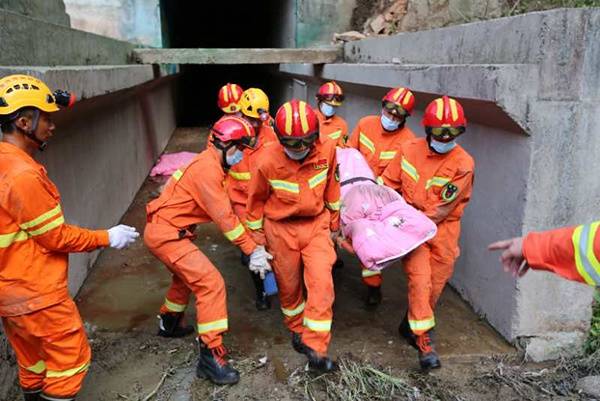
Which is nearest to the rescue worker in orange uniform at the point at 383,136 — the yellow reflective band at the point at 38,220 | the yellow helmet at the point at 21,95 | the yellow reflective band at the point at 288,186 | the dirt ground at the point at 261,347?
the dirt ground at the point at 261,347

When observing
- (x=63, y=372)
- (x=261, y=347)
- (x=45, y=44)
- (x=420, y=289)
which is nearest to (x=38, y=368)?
(x=63, y=372)

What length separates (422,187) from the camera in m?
3.94

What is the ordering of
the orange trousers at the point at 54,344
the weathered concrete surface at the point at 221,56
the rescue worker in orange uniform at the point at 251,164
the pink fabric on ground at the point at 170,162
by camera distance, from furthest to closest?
the pink fabric on ground at the point at 170,162
the weathered concrete surface at the point at 221,56
the rescue worker in orange uniform at the point at 251,164
the orange trousers at the point at 54,344

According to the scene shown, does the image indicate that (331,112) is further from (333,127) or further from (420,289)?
(420,289)

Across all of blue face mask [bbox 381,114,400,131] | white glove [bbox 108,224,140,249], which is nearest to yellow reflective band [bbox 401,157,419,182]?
blue face mask [bbox 381,114,400,131]

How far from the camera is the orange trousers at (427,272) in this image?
3.65 metres

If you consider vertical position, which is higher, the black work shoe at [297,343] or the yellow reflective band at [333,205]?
the yellow reflective band at [333,205]

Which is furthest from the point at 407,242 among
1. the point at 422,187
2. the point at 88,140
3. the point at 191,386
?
the point at 88,140

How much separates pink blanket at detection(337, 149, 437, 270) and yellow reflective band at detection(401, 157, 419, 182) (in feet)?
0.65

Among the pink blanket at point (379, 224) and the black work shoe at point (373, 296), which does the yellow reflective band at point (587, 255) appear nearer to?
the pink blanket at point (379, 224)

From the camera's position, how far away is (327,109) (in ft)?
19.3

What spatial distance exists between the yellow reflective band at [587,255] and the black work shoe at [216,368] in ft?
7.58

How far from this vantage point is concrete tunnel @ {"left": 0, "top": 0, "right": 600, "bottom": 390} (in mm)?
3510

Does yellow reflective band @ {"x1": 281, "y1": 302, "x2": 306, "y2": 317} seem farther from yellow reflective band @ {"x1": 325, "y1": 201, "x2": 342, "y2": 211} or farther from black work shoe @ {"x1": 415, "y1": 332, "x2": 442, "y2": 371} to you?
black work shoe @ {"x1": 415, "y1": 332, "x2": 442, "y2": 371}
